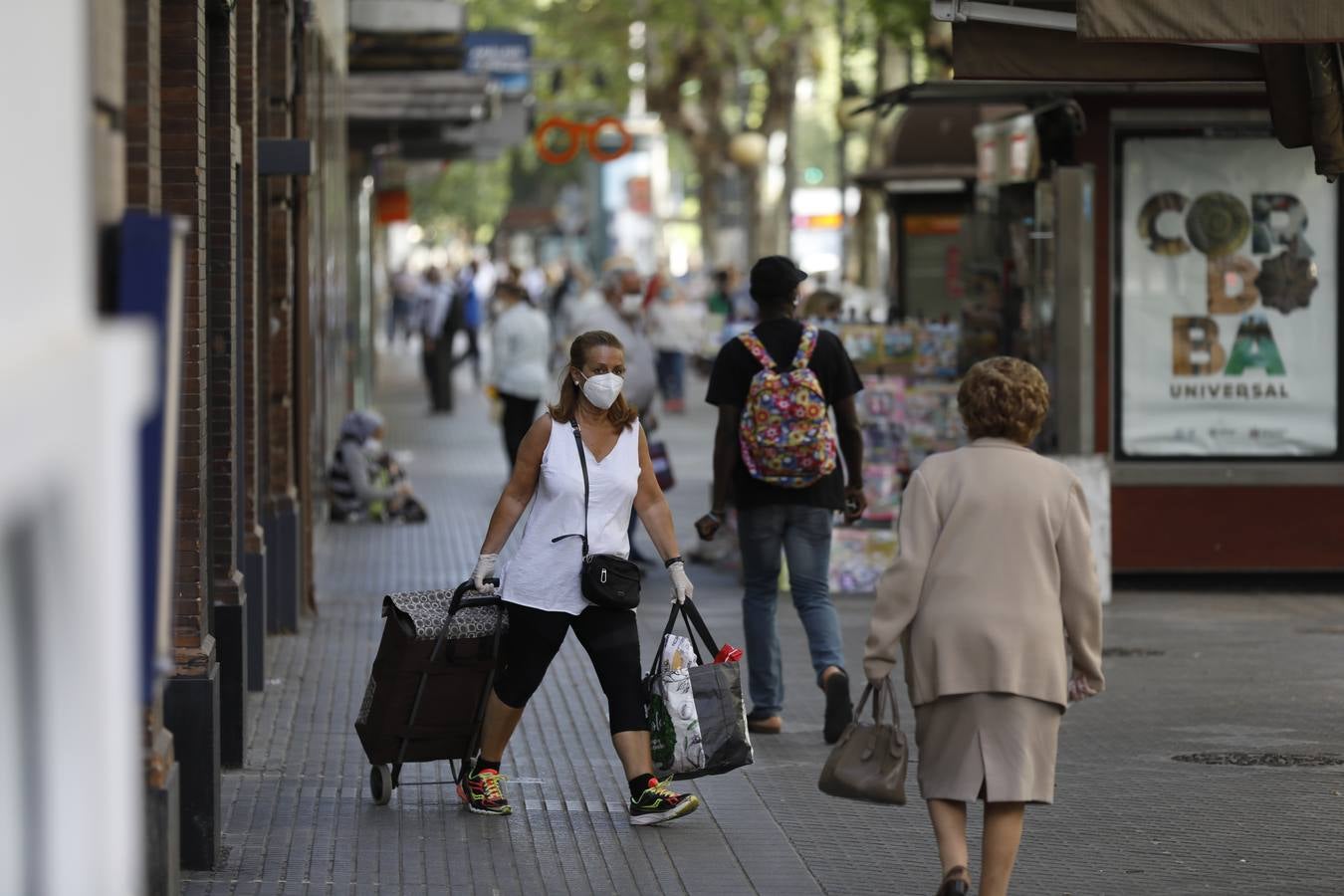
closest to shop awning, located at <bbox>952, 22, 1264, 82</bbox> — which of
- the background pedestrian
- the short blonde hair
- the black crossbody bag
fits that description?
the black crossbody bag

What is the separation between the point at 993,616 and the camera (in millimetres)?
5184

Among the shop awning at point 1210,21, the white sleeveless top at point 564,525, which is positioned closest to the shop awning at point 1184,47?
the shop awning at point 1210,21

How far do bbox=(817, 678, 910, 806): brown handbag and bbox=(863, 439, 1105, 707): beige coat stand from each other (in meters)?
0.16

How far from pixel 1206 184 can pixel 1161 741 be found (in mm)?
4846

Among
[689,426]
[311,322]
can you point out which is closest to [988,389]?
[311,322]

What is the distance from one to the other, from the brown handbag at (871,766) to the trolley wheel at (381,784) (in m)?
2.18

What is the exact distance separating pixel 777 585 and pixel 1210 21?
8.73 ft

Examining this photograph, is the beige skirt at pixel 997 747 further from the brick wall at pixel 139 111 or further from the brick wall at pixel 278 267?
the brick wall at pixel 278 267

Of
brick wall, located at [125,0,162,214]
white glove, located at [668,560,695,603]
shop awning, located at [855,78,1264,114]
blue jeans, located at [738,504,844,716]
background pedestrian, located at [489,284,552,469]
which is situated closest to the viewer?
brick wall, located at [125,0,162,214]

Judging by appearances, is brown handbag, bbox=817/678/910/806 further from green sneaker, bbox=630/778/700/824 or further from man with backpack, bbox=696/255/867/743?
man with backpack, bbox=696/255/867/743

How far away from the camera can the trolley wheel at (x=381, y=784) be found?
282 inches

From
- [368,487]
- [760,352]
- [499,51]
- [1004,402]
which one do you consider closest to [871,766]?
[1004,402]

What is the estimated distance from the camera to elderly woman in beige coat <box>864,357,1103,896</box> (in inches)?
204

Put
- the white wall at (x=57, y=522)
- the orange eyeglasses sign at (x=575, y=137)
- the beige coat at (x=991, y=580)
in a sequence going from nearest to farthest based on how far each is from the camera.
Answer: the white wall at (x=57, y=522) → the beige coat at (x=991, y=580) → the orange eyeglasses sign at (x=575, y=137)
